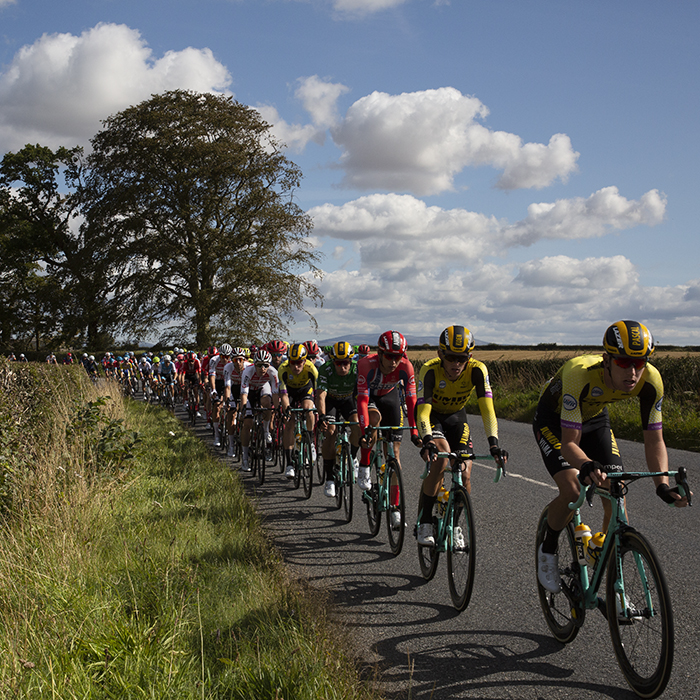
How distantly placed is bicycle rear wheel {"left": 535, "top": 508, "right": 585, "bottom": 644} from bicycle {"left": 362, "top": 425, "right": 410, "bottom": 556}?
6.10ft

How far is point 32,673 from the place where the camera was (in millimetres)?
3131

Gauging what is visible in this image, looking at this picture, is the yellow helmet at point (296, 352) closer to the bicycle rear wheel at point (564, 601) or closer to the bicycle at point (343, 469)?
the bicycle at point (343, 469)

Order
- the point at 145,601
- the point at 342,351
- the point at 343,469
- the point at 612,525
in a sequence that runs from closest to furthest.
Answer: the point at 612,525 < the point at 145,601 < the point at 343,469 < the point at 342,351

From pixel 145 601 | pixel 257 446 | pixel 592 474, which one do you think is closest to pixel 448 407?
pixel 592 474

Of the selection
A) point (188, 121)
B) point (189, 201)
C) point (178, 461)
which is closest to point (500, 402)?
point (178, 461)

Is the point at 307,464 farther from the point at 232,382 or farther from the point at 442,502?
the point at 232,382

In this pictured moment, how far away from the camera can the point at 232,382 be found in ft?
43.7

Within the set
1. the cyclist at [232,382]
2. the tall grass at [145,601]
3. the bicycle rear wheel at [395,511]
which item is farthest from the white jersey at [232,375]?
the bicycle rear wheel at [395,511]

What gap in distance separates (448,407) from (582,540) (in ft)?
6.94

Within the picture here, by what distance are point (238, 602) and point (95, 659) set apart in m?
1.08

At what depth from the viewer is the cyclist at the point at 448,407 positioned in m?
5.29

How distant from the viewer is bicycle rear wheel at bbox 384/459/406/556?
606 centimetres

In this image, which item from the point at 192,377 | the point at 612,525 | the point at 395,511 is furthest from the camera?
the point at 192,377

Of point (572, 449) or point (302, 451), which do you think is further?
point (302, 451)
